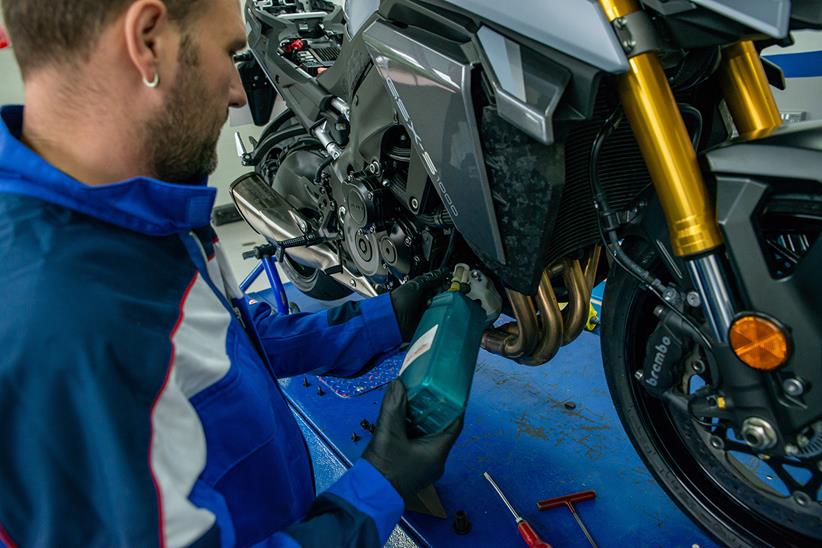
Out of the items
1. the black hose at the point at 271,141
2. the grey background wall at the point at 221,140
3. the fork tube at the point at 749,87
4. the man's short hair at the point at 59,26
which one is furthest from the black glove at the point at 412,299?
the grey background wall at the point at 221,140

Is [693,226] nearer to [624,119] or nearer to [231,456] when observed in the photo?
[624,119]

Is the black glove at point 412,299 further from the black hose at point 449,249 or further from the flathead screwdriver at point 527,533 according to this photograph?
the flathead screwdriver at point 527,533

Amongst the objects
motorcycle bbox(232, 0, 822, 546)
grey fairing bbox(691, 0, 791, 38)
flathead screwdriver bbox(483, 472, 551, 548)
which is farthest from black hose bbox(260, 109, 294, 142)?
grey fairing bbox(691, 0, 791, 38)

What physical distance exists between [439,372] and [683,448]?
56 cm

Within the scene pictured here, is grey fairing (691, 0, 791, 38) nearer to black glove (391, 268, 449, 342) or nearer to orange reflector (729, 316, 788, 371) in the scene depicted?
orange reflector (729, 316, 788, 371)

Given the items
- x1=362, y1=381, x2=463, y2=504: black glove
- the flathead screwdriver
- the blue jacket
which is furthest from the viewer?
the flathead screwdriver

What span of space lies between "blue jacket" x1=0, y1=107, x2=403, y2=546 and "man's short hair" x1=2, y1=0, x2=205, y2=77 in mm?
106

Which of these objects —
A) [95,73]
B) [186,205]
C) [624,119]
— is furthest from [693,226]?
[95,73]

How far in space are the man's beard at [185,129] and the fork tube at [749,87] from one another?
81 cm

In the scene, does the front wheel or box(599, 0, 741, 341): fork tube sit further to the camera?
the front wheel

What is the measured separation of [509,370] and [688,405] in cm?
105

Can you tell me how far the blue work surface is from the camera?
1.33 metres

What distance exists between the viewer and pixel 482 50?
0.98m

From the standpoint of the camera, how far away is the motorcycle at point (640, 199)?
0.80m
